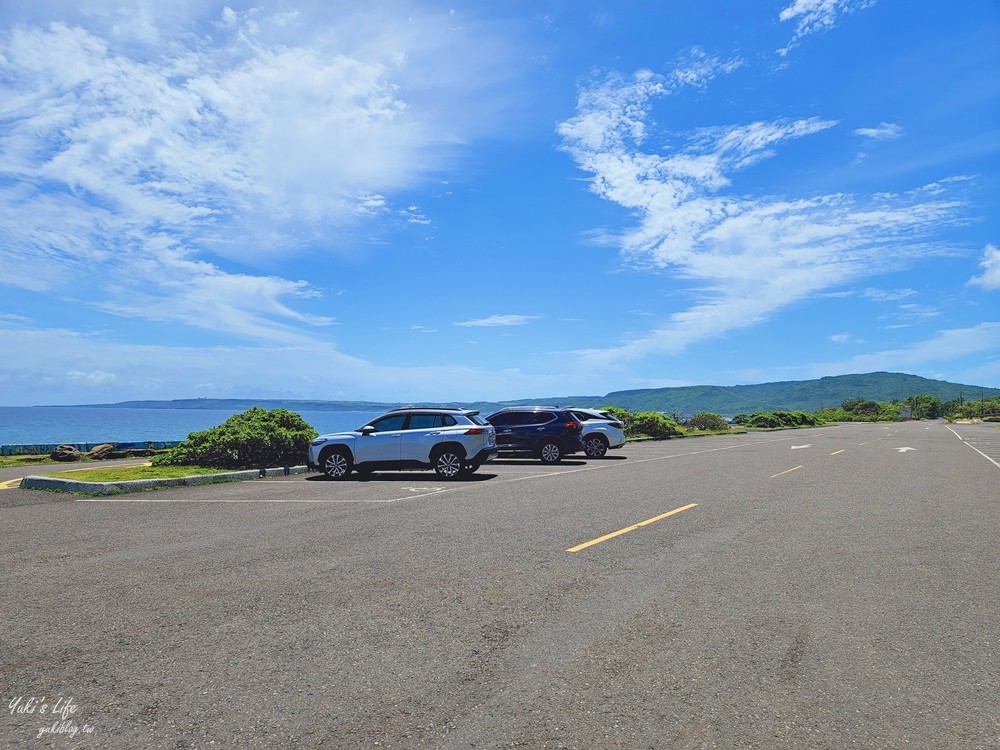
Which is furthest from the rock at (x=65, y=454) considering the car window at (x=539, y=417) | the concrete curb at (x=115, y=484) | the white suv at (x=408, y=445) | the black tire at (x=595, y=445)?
the black tire at (x=595, y=445)

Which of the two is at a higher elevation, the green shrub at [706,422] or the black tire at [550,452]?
the green shrub at [706,422]

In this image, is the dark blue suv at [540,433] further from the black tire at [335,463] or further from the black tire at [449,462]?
the black tire at [335,463]

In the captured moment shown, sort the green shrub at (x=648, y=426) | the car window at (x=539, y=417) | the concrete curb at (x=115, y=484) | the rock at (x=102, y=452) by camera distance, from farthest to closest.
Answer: the green shrub at (x=648, y=426) < the rock at (x=102, y=452) < the car window at (x=539, y=417) < the concrete curb at (x=115, y=484)

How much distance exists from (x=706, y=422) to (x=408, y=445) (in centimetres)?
4250

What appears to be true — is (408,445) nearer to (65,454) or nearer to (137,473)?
(137,473)

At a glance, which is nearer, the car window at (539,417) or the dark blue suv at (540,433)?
the dark blue suv at (540,433)

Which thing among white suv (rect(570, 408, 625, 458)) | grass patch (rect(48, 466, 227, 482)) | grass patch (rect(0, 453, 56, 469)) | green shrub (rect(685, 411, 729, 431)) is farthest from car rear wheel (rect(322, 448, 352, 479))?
green shrub (rect(685, 411, 729, 431))

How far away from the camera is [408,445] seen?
15.9 metres

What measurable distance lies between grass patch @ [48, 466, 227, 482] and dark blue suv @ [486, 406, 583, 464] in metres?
9.35

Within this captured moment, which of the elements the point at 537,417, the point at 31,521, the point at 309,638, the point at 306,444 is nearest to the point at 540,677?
the point at 309,638

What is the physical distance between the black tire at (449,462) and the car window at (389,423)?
1264mm

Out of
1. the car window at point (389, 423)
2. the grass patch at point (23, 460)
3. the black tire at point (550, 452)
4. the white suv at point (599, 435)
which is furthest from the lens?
the white suv at point (599, 435)

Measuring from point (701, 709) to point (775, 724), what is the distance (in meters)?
0.39

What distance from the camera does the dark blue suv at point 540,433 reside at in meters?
21.7
